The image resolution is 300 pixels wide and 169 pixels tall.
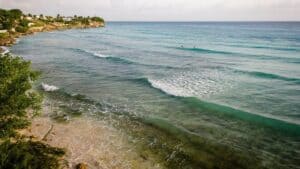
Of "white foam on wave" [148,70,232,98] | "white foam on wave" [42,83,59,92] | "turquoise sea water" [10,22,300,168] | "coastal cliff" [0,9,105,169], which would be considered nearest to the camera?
"coastal cliff" [0,9,105,169]

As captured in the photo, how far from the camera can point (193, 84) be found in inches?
1097

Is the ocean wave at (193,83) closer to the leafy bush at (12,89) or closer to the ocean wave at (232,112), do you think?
the ocean wave at (232,112)

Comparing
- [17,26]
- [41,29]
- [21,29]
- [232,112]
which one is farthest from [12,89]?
[41,29]

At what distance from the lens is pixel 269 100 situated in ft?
74.9

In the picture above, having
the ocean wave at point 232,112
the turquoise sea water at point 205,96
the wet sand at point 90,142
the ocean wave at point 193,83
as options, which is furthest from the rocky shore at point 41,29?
the wet sand at point 90,142

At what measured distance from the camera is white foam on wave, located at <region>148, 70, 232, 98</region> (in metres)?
25.1

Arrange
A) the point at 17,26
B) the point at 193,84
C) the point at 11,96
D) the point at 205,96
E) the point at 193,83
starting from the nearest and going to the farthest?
the point at 11,96 < the point at 205,96 < the point at 193,84 < the point at 193,83 < the point at 17,26

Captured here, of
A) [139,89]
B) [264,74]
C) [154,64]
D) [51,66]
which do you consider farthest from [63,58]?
[264,74]

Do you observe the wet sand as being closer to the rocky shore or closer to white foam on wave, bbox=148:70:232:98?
white foam on wave, bbox=148:70:232:98

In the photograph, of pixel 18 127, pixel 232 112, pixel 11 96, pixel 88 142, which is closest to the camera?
pixel 11 96

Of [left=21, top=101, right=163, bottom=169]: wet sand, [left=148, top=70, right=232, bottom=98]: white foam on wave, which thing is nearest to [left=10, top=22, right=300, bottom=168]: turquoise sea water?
[left=148, top=70, right=232, bottom=98]: white foam on wave

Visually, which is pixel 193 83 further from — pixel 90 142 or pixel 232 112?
pixel 90 142

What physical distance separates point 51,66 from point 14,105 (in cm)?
2381

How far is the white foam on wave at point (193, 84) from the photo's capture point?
2511 centimetres
